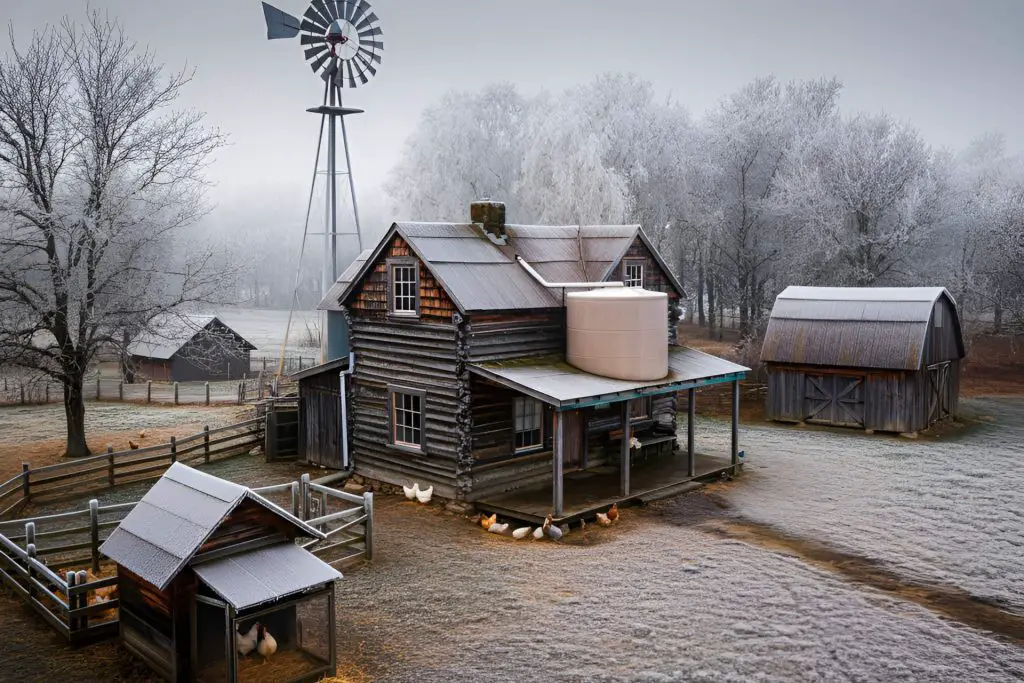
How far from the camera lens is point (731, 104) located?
52156mm

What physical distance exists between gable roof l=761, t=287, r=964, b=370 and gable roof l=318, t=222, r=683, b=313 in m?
6.90

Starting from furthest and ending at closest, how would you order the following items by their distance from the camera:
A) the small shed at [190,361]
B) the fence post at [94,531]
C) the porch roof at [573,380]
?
the small shed at [190,361] < the porch roof at [573,380] < the fence post at [94,531]

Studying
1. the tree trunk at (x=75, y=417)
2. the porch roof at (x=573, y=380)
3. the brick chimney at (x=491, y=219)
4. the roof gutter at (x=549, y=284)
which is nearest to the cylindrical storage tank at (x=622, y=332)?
the porch roof at (x=573, y=380)

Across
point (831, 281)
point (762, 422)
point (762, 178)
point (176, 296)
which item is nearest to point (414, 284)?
point (176, 296)

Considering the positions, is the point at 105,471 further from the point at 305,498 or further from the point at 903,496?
the point at 903,496

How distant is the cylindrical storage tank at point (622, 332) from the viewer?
64.4 feet

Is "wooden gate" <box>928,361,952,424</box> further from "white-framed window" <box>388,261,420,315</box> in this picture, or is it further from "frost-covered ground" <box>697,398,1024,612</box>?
"white-framed window" <box>388,261,420,315</box>

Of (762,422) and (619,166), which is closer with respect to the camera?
(762,422)

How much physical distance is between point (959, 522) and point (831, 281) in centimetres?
2637

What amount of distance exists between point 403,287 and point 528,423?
433 cm

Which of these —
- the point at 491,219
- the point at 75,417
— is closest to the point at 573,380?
the point at 491,219

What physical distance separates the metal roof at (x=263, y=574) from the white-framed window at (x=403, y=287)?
9.26 meters

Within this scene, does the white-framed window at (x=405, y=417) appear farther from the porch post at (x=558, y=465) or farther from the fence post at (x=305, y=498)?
the porch post at (x=558, y=465)

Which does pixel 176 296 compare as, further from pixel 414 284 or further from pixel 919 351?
pixel 919 351
